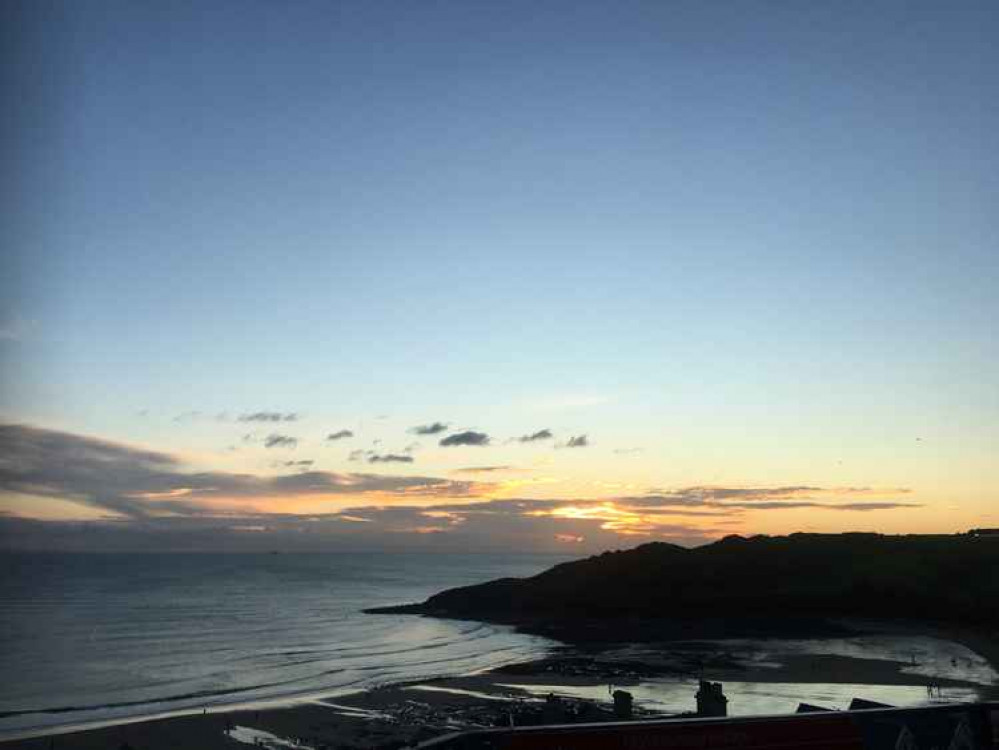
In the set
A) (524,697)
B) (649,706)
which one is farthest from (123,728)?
(649,706)

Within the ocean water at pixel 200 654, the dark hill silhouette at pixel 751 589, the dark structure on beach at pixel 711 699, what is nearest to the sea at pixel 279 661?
the ocean water at pixel 200 654

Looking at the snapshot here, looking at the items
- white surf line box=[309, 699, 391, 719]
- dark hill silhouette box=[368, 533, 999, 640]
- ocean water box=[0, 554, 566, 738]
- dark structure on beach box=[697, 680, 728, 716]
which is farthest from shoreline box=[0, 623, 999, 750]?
dark hill silhouette box=[368, 533, 999, 640]

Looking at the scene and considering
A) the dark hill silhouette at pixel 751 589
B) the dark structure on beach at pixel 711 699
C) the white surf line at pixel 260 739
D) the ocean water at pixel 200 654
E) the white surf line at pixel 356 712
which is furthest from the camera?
the dark hill silhouette at pixel 751 589

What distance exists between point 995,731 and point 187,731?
4804 cm

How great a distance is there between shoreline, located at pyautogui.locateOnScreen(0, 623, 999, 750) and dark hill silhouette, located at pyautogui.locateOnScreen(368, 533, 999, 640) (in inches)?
521

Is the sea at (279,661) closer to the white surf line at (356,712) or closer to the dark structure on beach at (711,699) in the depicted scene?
the white surf line at (356,712)

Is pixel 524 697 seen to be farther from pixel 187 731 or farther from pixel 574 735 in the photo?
pixel 574 735

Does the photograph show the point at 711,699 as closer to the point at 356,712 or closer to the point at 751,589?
the point at 356,712

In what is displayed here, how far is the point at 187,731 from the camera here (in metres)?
50.3

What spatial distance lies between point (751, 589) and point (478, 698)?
68.5 metres

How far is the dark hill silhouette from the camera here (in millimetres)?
100375

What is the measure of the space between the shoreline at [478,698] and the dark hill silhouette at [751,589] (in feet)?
43.4

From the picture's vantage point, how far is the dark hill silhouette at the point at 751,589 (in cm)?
10038

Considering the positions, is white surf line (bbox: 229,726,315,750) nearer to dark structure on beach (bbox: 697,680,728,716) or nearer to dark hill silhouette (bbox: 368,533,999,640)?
dark structure on beach (bbox: 697,680,728,716)
